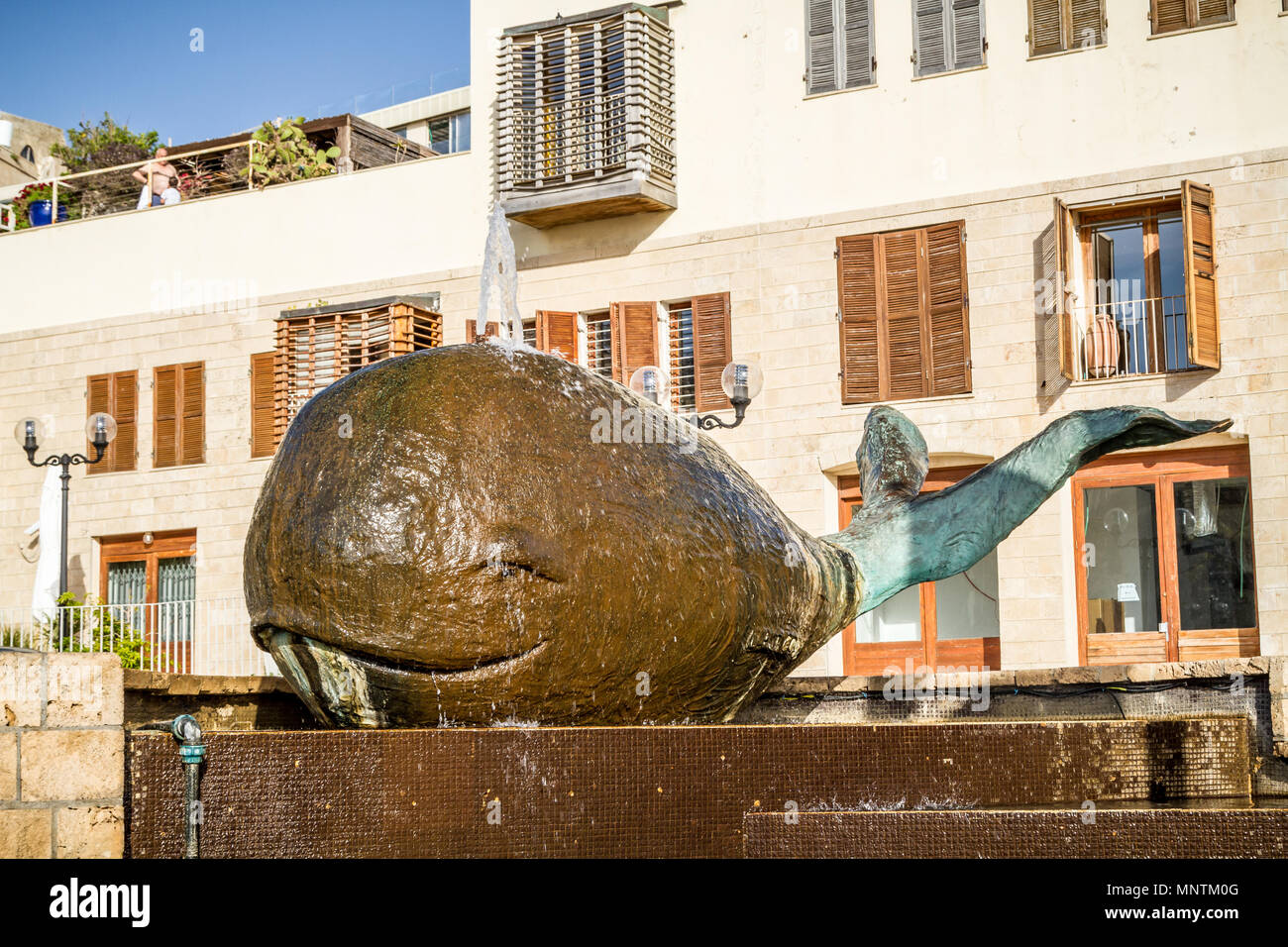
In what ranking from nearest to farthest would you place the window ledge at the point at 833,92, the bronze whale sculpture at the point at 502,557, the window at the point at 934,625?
the bronze whale sculpture at the point at 502,557
the window at the point at 934,625
the window ledge at the point at 833,92

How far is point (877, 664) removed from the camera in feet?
64.7

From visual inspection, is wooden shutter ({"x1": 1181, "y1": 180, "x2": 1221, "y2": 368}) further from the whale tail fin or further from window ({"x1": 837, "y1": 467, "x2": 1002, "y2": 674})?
the whale tail fin

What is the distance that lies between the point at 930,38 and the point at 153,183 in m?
13.5

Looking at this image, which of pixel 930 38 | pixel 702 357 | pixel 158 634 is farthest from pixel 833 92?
pixel 158 634

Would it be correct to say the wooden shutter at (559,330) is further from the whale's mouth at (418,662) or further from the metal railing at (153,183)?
the whale's mouth at (418,662)

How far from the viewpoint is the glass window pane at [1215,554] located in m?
17.8

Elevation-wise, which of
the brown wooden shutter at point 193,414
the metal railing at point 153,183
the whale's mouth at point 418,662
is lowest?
the whale's mouth at point 418,662

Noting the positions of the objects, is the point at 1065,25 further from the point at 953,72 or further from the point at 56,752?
the point at 56,752

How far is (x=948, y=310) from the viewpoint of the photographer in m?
19.6

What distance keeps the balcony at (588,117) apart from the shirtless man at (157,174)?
7.21m

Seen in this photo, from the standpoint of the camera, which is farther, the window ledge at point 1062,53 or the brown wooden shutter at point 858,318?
the brown wooden shutter at point 858,318

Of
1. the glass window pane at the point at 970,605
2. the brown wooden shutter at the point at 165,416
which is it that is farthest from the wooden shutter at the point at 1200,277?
the brown wooden shutter at the point at 165,416
